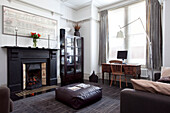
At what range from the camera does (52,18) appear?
4305 mm

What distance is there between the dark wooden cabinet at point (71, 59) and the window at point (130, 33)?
140cm

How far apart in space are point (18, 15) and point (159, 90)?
12.9 feet

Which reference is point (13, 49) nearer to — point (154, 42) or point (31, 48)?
point (31, 48)

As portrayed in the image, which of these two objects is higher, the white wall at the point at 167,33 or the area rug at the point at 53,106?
the white wall at the point at 167,33

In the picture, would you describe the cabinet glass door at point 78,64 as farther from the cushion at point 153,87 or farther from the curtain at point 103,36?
the cushion at point 153,87

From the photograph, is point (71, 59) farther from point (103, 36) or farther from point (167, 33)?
point (167, 33)

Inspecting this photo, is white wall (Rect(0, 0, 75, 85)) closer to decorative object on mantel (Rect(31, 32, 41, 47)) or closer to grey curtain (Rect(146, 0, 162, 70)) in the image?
decorative object on mantel (Rect(31, 32, 41, 47))

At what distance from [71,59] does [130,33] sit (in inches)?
104

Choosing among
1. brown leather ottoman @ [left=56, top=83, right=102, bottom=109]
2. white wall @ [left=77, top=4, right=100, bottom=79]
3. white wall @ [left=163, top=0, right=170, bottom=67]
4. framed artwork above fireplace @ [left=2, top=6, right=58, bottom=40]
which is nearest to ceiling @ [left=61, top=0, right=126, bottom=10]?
white wall @ [left=77, top=4, right=100, bottom=79]

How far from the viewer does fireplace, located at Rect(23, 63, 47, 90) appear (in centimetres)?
360

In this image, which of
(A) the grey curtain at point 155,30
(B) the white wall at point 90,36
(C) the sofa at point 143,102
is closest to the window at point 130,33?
(A) the grey curtain at point 155,30

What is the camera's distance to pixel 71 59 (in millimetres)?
4770

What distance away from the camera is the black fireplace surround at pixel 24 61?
3.18 metres

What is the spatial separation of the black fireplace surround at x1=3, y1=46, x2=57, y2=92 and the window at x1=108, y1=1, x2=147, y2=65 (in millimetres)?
2570
